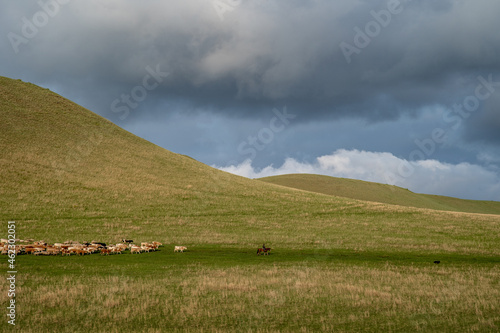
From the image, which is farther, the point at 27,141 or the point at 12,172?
the point at 27,141

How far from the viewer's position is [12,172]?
196 ft

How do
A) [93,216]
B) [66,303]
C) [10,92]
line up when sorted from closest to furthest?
[66,303] → [93,216] → [10,92]

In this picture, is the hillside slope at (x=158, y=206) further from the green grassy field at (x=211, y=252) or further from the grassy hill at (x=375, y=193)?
the grassy hill at (x=375, y=193)

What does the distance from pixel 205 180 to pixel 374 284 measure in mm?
57044

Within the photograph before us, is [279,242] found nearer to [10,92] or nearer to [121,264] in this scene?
[121,264]

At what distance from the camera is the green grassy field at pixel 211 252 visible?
12.8m

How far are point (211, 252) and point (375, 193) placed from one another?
378 feet

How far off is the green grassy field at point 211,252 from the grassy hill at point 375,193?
6425cm

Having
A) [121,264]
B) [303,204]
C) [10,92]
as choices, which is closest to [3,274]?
[121,264]

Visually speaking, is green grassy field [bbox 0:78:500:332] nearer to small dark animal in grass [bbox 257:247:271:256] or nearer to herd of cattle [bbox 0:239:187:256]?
small dark animal in grass [bbox 257:247:271:256]

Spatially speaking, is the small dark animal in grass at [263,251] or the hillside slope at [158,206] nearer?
the small dark animal in grass at [263,251]

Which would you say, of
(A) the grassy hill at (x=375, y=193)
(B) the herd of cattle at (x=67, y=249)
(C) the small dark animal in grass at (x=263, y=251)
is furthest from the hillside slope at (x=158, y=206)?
(A) the grassy hill at (x=375, y=193)

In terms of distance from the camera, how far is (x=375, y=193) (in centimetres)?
13625

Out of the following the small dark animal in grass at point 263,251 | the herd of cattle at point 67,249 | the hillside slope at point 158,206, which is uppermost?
the hillside slope at point 158,206
